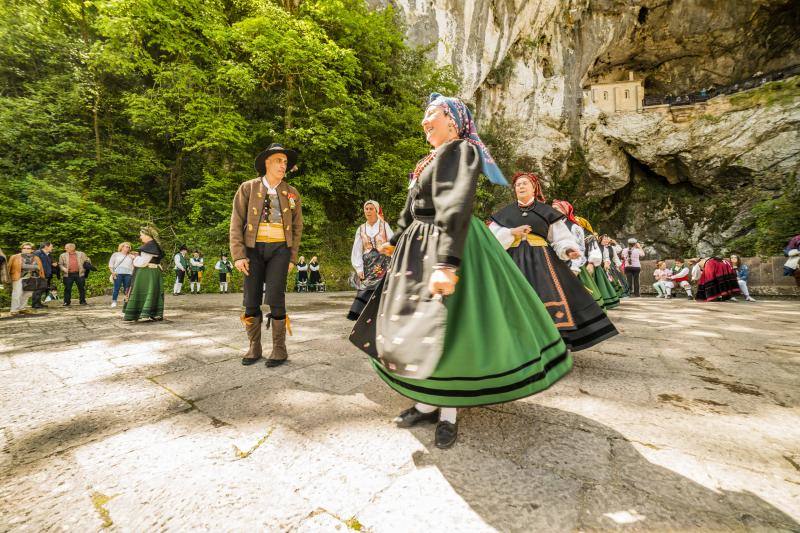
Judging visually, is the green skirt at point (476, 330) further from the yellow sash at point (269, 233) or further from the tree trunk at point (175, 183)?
the tree trunk at point (175, 183)

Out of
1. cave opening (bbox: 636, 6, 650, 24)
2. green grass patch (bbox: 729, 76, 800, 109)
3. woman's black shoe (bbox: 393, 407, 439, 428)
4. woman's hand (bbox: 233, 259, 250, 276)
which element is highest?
cave opening (bbox: 636, 6, 650, 24)

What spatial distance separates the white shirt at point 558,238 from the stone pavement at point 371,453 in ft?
3.81

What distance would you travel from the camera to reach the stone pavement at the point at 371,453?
1216 mm

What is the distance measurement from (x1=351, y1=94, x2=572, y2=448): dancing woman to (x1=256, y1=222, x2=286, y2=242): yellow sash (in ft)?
5.70

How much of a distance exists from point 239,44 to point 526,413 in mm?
16873

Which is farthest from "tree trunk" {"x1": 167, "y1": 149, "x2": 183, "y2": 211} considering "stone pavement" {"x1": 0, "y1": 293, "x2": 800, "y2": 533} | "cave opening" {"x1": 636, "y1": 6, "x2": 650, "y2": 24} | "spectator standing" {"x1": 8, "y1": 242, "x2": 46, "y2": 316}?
"cave opening" {"x1": 636, "y1": 6, "x2": 650, "y2": 24}

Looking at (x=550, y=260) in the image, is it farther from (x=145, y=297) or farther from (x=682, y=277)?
(x=682, y=277)

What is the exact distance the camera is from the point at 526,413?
2061 mm

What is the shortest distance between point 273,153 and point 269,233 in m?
0.82

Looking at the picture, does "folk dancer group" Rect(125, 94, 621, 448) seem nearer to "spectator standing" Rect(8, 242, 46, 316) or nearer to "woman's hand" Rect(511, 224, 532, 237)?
"woman's hand" Rect(511, 224, 532, 237)

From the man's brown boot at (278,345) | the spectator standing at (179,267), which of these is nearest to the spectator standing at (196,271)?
the spectator standing at (179,267)

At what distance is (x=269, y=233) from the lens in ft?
10.5

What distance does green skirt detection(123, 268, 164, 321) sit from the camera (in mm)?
5805

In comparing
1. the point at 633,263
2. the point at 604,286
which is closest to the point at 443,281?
Answer: the point at 604,286
